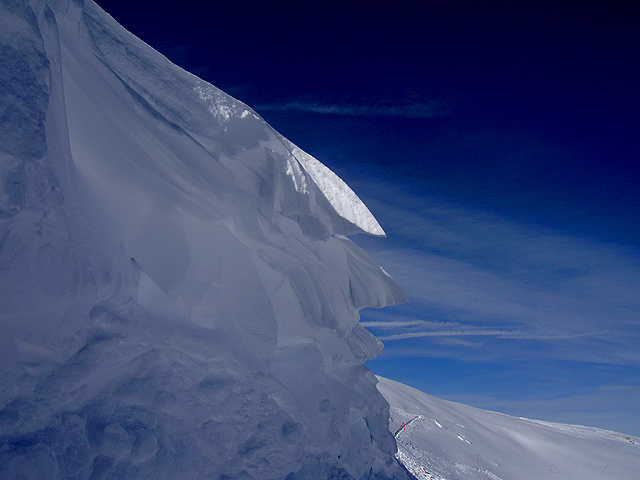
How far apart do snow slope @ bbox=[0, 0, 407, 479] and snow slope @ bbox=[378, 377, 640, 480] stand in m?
4.22

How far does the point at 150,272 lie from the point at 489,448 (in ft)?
37.1

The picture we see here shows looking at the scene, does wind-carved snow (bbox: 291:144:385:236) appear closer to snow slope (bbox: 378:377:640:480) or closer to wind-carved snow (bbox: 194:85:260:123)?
wind-carved snow (bbox: 194:85:260:123)

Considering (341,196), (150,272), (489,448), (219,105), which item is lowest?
(489,448)

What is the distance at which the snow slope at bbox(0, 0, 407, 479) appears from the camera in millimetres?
2299

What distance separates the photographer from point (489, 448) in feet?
36.5

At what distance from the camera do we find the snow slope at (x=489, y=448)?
8336 millimetres

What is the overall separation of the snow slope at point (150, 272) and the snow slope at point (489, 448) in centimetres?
422

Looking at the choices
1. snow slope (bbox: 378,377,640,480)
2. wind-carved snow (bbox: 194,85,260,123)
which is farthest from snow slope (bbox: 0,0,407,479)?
snow slope (bbox: 378,377,640,480)

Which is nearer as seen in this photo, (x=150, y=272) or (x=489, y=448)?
(x=150, y=272)

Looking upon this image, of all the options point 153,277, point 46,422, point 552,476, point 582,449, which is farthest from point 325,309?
point 582,449

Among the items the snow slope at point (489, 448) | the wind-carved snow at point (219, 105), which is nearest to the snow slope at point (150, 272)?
the wind-carved snow at point (219, 105)

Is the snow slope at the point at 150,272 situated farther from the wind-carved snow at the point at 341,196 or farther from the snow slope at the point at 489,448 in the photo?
the snow slope at the point at 489,448

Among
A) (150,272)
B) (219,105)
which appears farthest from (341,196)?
(150,272)

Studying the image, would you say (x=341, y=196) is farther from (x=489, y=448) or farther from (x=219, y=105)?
(x=489, y=448)
